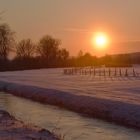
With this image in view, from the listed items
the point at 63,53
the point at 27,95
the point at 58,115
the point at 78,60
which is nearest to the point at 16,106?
the point at 58,115

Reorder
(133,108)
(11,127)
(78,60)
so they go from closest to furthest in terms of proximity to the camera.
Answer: (11,127), (133,108), (78,60)

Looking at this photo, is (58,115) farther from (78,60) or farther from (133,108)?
(78,60)

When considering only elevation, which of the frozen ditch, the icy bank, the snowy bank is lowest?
the frozen ditch

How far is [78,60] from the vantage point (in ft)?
552

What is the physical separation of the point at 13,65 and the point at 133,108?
105 m

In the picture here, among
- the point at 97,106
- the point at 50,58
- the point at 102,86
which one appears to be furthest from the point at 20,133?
the point at 50,58

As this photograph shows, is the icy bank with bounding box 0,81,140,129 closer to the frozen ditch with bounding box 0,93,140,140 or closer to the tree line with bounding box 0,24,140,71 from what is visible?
the frozen ditch with bounding box 0,93,140,140

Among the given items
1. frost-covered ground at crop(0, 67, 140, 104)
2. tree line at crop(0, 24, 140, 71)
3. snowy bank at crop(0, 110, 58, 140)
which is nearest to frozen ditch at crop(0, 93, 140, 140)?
snowy bank at crop(0, 110, 58, 140)

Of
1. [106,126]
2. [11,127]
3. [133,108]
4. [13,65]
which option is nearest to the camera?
[11,127]

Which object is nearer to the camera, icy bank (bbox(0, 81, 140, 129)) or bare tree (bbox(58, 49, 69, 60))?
icy bank (bbox(0, 81, 140, 129))

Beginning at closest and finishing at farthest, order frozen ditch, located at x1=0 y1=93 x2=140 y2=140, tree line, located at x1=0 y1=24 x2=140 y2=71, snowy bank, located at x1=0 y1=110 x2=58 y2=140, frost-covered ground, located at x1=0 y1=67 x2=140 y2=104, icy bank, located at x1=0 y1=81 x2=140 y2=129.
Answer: snowy bank, located at x1=0 y1=110 x2=58 y2=140 → frozen ditch, located at x1=0 y1=93 x2=140 y2=140 → icy bank, located at x1=0 y1=81 x2=140 y2=129 → frost-covered ground, located at x1=0 y1=67 x2=140 y2=104 → tree line, located at x1=0 y1=24 x2=140 y2=71

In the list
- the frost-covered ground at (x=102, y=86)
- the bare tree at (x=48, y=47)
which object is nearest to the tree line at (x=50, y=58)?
the bare tree at (x=48, y=47)

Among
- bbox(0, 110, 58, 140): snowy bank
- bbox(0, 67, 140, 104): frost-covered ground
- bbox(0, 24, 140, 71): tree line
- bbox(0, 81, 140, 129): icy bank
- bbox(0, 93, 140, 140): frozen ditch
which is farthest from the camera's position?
bbox(0, 24, 140, 71): tree line

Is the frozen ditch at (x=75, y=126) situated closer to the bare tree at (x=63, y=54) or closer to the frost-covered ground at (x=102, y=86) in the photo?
the frost-covered ground at (x=102, y=86)
